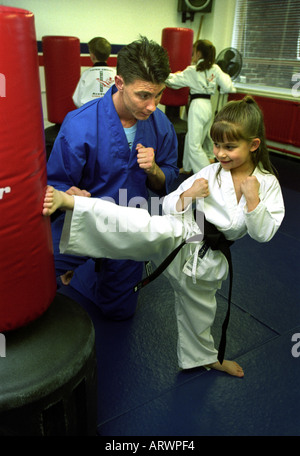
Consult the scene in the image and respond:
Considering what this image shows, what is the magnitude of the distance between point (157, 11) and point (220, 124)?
17.0 ft

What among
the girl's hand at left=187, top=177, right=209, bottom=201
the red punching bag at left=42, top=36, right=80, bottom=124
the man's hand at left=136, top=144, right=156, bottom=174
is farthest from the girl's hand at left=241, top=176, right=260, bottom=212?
the red punching bag at left=42, top=36, right=80, bottom=124

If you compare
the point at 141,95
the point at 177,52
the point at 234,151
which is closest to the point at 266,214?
the point at 234,151

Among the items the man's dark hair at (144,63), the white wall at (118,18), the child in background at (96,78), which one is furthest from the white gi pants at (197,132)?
the man's dark hair at (144,63)

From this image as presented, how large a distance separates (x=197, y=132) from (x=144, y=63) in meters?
3.16

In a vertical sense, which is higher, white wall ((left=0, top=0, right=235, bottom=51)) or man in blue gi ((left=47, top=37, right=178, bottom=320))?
white wall ((left=0, top=0, right=235, bottom=51))

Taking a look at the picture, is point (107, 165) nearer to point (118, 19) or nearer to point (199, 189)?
point (199, 189)

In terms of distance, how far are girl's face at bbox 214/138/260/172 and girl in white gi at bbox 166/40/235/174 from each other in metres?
3.17

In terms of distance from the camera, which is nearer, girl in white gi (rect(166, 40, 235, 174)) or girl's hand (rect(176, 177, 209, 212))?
girl's hand (rect(176, 177, 209, 212))

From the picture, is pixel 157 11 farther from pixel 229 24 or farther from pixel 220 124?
pixel 220 124

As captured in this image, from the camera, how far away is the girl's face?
153 cm

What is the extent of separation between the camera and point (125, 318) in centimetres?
223

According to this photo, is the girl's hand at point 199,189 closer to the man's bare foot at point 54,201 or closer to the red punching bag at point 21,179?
the man's bare foot at point 54,201

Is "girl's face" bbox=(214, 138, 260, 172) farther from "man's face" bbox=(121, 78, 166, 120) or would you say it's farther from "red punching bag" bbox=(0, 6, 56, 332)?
"red punching bag" bbox=(0, 6, 56, 332)

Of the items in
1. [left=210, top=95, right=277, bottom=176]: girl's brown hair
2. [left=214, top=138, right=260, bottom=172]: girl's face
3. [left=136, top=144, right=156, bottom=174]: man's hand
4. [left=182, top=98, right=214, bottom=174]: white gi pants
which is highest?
[left=210, top=95, right=277, bottom=176]: girl's brown hair
